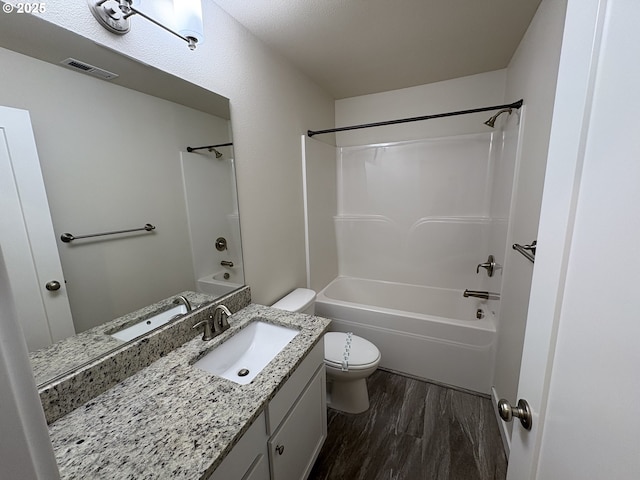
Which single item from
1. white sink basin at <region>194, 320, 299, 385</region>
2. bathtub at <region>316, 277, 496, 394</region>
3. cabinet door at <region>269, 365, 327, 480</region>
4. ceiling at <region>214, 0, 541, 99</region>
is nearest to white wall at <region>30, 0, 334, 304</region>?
ceiling at <region>214, 0, 541, 99</region>

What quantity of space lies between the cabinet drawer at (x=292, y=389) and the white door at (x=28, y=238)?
767 millimetres

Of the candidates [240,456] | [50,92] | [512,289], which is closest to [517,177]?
[512,289]

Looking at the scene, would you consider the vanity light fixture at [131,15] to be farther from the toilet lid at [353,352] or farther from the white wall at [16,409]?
the toilet lid at [353,352]

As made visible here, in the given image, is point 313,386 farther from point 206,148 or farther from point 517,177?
point 517,177

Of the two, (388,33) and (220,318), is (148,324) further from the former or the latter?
(388,33)

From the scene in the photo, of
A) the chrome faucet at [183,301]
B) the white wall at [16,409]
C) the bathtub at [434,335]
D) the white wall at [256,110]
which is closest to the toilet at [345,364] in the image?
the white wall at [256,110]

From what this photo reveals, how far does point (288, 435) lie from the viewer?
1131 millimetres

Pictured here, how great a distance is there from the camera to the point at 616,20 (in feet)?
1.30

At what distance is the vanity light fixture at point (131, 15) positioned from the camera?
908mm

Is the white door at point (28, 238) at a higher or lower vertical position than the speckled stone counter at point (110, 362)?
higher

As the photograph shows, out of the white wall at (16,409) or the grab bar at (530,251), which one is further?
the grab bar at (530,251)

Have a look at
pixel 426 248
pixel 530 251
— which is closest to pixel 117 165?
pixel 530 251

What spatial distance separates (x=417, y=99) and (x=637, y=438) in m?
2.75

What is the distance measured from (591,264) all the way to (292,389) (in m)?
1.08
